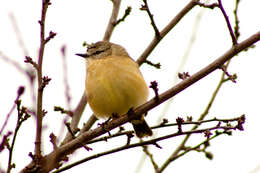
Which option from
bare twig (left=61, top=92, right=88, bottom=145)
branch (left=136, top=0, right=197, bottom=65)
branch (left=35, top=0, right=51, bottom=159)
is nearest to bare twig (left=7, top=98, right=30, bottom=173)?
branch (left=35, top=0, right=51, bottom=159)

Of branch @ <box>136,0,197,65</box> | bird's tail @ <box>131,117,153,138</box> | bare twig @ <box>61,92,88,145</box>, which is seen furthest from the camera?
bird's tail @ <box>131,117,153,138</box>

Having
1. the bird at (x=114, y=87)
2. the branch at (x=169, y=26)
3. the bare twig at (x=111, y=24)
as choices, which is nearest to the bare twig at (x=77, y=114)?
the bird at (x=114, y=87)

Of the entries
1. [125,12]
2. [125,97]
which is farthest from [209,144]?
[125,12]

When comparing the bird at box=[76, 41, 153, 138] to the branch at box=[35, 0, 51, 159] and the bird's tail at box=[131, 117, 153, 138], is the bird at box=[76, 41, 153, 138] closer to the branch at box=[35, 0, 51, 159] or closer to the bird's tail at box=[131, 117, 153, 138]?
the bird's tail at box=[131, 117, 153, 138]

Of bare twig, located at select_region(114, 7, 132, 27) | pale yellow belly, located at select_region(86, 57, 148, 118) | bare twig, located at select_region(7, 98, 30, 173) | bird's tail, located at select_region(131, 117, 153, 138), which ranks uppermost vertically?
bare twig, located at select_region(114, 7, 132, 27)

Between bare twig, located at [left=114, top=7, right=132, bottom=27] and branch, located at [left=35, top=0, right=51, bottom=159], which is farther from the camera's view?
bare twig, located at [left=114, top=7, right=132, bottom=27]

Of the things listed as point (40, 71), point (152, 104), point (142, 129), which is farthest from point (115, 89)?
point (40, 71)

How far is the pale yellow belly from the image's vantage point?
5316 millimetres

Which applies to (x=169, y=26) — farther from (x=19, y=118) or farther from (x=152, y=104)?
(x=19, y=118)

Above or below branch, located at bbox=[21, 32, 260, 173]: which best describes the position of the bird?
above

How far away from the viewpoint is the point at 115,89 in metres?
5.30

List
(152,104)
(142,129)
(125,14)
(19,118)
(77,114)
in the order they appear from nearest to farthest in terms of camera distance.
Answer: (19,118) < (152,104) < (77,114) < (125,14) < (142,129)

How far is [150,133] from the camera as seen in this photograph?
236 inches

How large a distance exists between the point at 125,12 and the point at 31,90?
10.6 feet
